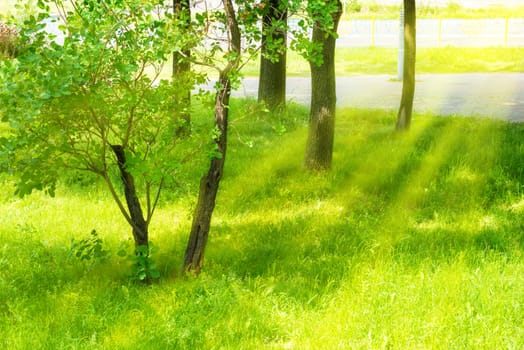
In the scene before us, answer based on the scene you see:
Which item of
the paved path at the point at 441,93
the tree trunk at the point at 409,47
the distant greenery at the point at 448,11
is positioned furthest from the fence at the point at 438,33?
the tree trunk at the point at 409,47

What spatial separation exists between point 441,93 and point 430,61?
539 inches

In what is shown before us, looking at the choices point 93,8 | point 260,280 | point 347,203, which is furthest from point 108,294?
point 347,203

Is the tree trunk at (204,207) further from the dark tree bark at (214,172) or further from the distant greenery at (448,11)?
the distant greenery at (448,11)

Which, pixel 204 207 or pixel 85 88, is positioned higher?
pixel 85 88

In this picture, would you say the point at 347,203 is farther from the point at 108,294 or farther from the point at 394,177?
the point at 108,294

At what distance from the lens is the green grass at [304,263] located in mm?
4797

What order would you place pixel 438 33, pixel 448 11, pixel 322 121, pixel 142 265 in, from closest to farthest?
pixel 142 265 → pixel 322 121 → pixel 438 33 → pixel 448 11

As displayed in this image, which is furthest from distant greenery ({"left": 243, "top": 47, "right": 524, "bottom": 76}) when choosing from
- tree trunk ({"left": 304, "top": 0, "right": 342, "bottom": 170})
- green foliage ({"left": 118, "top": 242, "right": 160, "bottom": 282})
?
green foliage ({"left": 118, "top": 242, "right": 160, "bottom": 282})

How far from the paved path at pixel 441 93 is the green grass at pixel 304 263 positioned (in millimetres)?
5079

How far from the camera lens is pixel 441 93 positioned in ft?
68.8

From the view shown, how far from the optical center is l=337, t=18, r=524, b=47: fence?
4153 centimetres

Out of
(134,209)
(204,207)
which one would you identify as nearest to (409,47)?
(204,207)

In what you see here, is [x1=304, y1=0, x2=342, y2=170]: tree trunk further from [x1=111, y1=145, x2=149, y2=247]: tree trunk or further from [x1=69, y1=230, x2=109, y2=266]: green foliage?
[x1=111, y1=145, x2=149, y2=247]: tree trunk

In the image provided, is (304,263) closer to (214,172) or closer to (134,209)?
(214,172)
